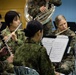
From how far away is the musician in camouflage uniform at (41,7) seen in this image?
3446mm

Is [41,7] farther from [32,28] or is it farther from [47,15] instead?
[32,28]

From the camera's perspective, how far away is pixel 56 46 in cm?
253

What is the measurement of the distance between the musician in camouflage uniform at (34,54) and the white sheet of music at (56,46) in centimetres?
29

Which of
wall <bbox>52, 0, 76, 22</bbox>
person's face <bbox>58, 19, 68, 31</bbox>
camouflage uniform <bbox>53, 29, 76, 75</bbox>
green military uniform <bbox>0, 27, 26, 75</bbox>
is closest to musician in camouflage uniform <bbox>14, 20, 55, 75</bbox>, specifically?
green military uniform <bbox>0, 27, 26, 75</bbox>

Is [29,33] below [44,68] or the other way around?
the other way around

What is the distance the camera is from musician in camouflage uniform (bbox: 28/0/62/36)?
3.45m

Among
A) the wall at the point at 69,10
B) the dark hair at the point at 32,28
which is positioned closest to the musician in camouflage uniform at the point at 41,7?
the dark hair at the point at 32,28

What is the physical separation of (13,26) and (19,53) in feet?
2.62

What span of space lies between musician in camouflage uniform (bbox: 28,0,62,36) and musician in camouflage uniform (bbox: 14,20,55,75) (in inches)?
46.3

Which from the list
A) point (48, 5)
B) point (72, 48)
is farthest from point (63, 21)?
point (72, 48)

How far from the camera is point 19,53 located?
2.28 metres

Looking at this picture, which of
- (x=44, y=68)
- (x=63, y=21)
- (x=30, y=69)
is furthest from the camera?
(x=63, y=21)

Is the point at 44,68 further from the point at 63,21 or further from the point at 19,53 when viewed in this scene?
the point at 63,21

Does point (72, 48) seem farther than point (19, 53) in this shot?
Yes
